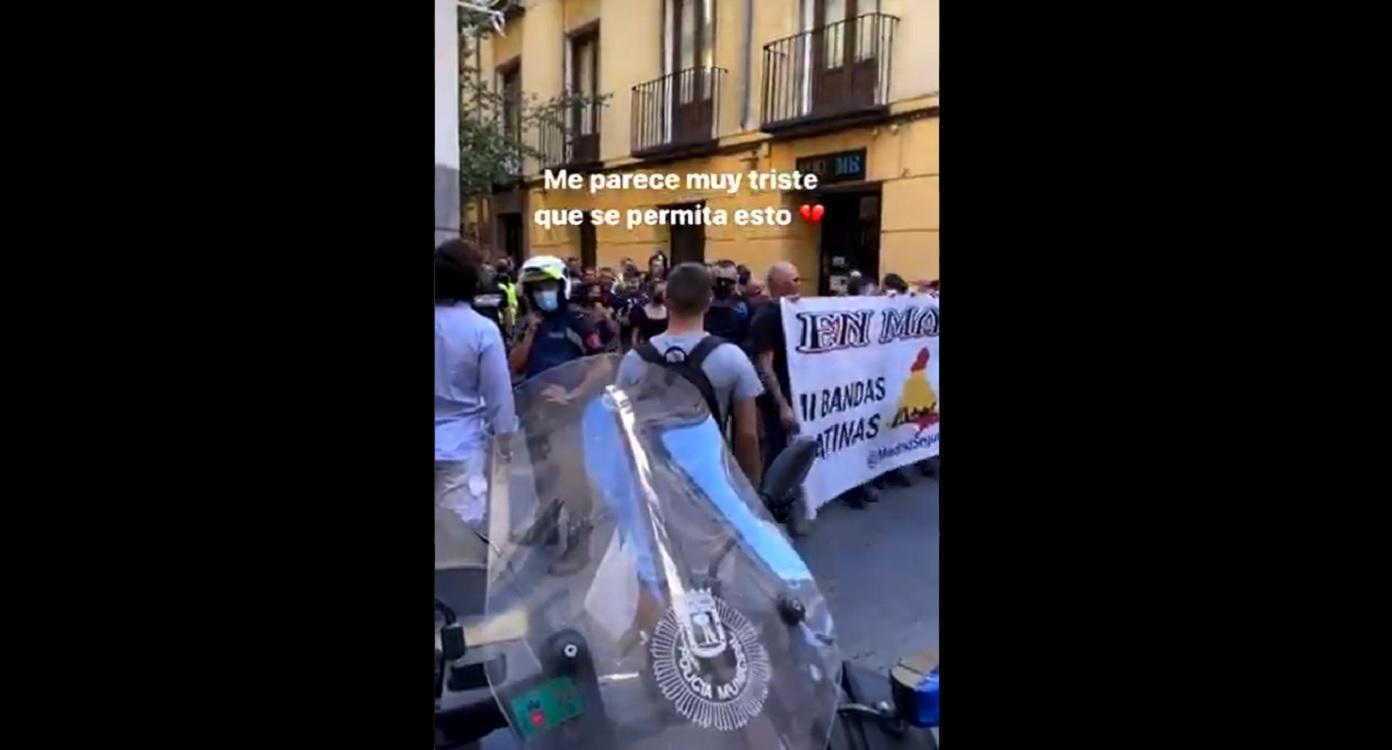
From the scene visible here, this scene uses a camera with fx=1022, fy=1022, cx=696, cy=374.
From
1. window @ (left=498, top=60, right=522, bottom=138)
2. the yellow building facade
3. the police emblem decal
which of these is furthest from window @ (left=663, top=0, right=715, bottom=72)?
the police emblem decal

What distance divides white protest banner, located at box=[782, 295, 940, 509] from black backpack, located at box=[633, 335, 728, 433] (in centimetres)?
16

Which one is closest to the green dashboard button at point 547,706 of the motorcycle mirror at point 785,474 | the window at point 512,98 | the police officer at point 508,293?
the motorcycle mirror at point 785,474

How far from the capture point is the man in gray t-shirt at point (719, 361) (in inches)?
73.3

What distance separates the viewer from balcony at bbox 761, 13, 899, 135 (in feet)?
6.10

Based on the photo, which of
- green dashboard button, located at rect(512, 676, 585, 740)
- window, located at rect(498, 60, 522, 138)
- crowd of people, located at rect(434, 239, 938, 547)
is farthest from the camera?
window, located at rect(498, 60, 522, 138)

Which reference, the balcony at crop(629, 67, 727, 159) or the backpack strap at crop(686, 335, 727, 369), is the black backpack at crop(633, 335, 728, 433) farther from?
the balcony at crop(629, 67, 727, 159)

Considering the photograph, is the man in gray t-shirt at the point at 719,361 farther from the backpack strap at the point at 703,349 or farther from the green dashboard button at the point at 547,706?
the green dashboard button at the point at 547,706

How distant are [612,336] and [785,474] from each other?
401 millimetres

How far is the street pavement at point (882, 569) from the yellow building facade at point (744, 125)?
0.43 m

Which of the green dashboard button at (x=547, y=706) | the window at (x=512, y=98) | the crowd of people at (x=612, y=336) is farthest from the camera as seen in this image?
the window at (x=512, y=98)
